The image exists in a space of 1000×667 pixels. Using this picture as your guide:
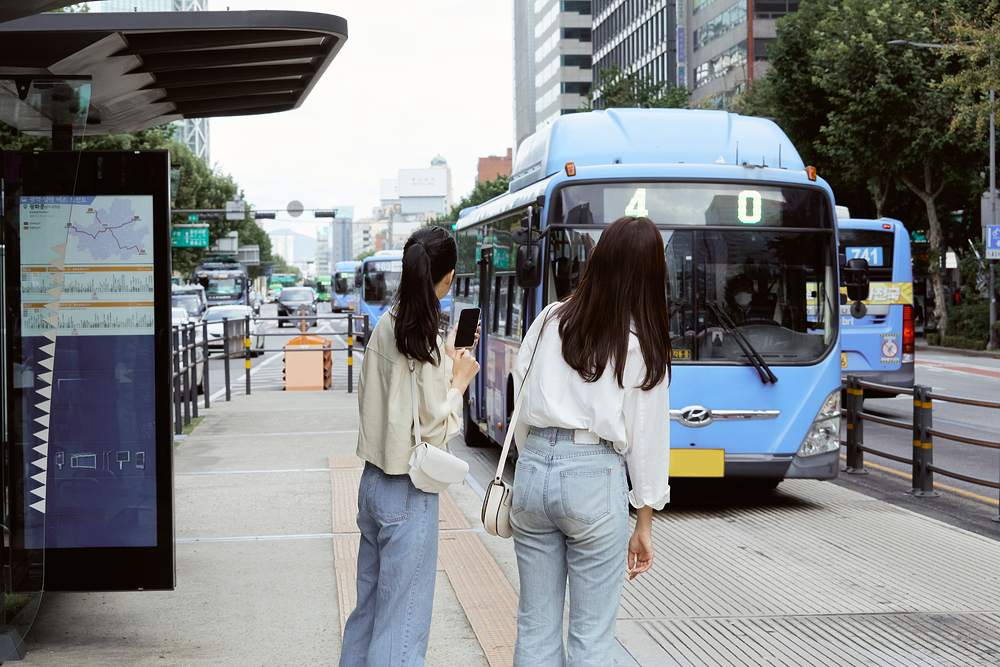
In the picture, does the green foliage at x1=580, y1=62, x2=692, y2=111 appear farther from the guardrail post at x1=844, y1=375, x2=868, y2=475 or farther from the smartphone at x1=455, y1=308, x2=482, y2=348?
the smartphone at x1=455, y1=308, x2=482, y2=348

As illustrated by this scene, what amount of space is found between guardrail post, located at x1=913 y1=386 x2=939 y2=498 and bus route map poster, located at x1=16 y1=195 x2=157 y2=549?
6.46m

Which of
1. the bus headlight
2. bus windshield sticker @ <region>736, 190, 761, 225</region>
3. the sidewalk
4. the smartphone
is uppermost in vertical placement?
bus windshield sticker @ <region>736, 190, 761, 225</region>

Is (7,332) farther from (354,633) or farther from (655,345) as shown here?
(655,345)

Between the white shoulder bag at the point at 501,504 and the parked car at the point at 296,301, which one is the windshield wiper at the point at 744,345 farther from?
the parked car at the point at 296,301

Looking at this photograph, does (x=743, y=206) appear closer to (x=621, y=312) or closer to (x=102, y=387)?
(x=102, y=387)

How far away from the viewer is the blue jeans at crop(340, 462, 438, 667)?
11.7ft

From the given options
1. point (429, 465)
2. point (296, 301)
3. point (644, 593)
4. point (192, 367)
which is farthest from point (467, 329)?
point (296, 301)

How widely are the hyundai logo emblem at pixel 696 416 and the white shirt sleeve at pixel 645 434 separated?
4.98m

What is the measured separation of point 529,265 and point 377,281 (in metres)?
29.7

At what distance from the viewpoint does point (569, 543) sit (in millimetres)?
3232

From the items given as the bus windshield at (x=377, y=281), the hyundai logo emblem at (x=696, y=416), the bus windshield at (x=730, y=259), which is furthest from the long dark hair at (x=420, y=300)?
the bus windshield at (x=377, y=281)

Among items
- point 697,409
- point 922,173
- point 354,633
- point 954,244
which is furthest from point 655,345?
point 954,244

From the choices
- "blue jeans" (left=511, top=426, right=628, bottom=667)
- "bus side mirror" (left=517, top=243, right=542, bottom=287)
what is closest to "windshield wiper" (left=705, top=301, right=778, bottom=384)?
"bus side mirror" (left=517, top=243, right=542, bottom=287)

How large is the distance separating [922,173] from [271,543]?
31.9 m
